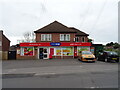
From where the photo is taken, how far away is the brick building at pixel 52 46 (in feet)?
79.1

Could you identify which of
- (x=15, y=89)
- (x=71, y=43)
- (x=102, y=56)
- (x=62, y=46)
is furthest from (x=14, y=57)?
(x=15, y=89)

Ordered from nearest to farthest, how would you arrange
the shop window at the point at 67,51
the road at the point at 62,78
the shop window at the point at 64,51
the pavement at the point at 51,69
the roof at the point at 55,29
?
the road at the point at 62,78 → the pavement at the point at 51,69 → the shop window at the point at 64,51 → the shop window at the point at 67,51 → the roof at the point at 55,29

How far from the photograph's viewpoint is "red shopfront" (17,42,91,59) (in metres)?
24.0

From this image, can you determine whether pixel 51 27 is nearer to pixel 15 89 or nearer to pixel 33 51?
pixel 33 51

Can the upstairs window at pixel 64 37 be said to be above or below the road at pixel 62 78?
above

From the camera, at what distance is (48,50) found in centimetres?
2444

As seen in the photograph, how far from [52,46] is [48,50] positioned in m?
1.13

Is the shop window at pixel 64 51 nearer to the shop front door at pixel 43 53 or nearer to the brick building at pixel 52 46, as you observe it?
the brick building at pixel 52 46

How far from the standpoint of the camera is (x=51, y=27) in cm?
2714

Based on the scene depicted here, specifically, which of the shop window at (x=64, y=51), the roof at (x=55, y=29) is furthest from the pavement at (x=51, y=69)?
the roof at (x=55, y=29)

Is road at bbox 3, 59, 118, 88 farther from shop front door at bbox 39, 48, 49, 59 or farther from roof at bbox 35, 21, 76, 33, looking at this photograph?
roof at bbox 35, 21, 76, 33

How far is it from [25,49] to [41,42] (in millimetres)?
3433

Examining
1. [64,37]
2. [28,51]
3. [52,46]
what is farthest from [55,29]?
[28,51]

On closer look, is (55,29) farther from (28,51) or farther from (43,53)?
(28,51)
